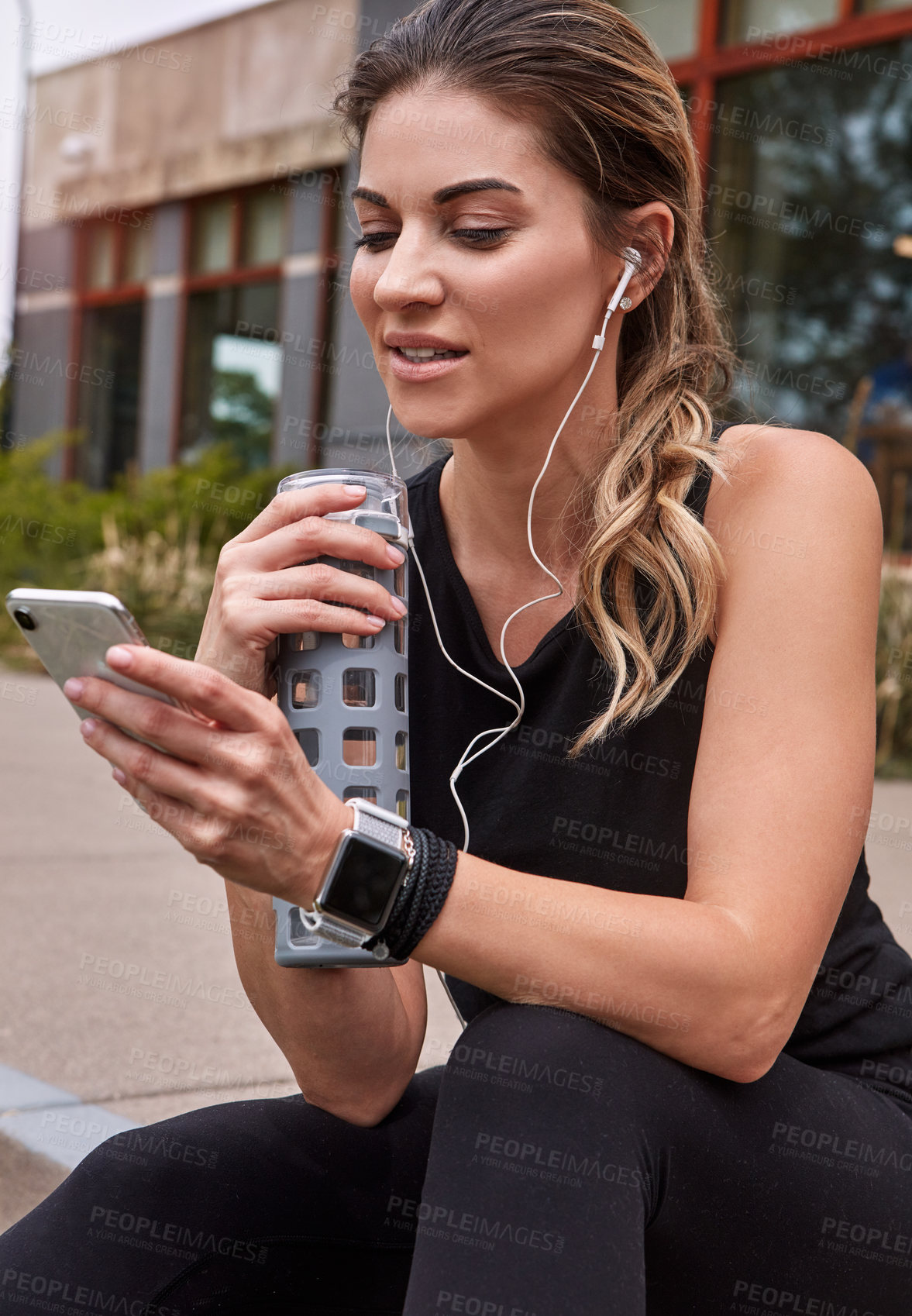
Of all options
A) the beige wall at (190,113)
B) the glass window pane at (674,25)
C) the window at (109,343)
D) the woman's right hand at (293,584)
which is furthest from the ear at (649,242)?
the window at (109,343)

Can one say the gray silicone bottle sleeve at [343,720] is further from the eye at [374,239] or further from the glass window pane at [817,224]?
the glass window pane at [817,224]

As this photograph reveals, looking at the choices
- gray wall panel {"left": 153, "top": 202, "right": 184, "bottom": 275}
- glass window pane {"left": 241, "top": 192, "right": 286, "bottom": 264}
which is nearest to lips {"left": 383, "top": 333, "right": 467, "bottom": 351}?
glass window pane {"left": 241, "top": 192, "right": 286, "bottom": 264}

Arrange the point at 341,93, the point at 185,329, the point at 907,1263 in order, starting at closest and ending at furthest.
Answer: the point at 907,1263
the point at 341,93
the point at 185,329

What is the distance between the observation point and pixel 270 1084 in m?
2.81

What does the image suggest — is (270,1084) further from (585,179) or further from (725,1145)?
(585,179)

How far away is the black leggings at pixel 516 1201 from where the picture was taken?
4.08ft

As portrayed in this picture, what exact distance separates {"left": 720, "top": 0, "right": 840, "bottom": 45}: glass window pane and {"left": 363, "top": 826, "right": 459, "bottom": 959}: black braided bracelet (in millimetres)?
7598

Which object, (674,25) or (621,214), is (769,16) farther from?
(621,214)

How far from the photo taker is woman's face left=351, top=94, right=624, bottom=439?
1681 millimetres

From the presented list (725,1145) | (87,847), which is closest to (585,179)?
(725,1145)

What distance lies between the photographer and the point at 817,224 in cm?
821

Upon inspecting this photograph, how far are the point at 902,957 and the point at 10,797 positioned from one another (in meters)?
4.49

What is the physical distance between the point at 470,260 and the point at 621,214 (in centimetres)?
25

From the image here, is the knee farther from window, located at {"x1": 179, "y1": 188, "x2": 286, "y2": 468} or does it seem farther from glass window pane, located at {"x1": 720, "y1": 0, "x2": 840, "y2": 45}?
window, located at {"x1": 179, "y1": 188, "x2": 286, "y2": 468}
